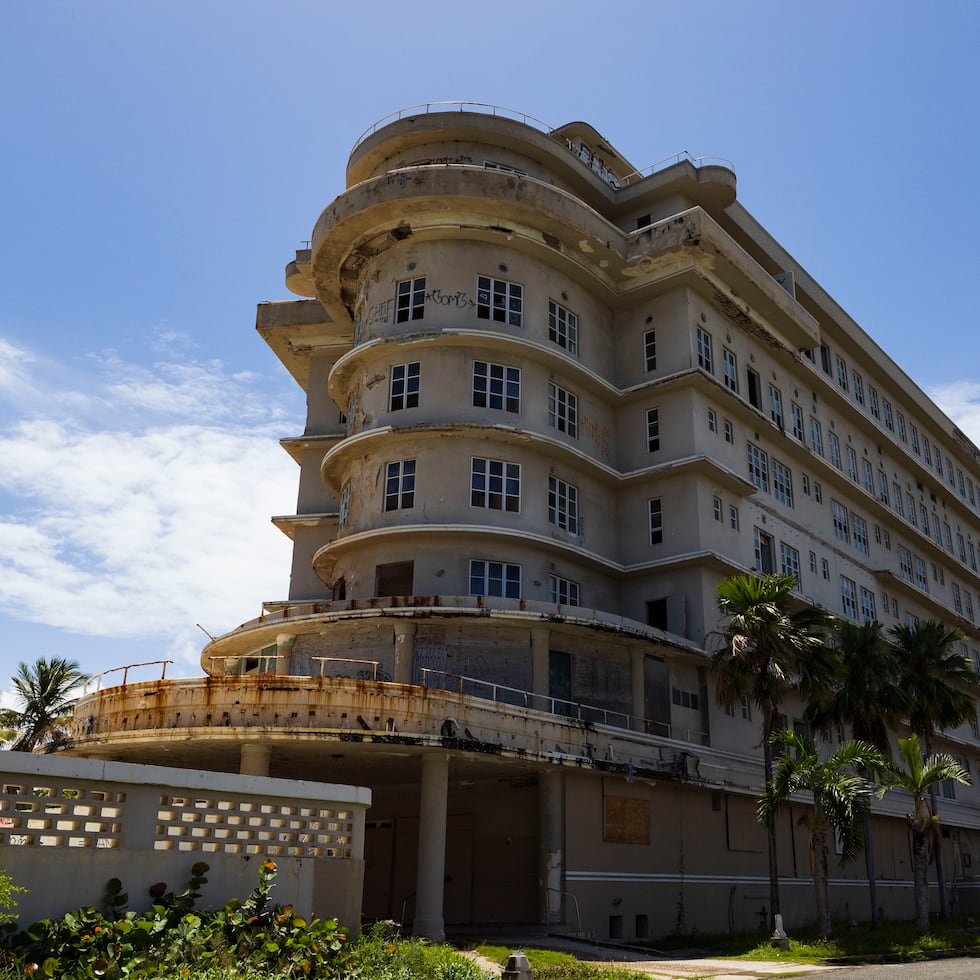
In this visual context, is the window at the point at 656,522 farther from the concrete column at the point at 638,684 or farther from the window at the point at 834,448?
the window at the point at 834,448

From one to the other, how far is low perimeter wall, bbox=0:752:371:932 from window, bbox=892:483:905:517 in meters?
49.7

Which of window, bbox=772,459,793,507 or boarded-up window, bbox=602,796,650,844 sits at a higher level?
window, bbox=772,459,793,507

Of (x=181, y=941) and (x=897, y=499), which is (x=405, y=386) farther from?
(x=897, y=499)

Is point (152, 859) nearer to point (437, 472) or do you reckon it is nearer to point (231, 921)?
point (231, 921)

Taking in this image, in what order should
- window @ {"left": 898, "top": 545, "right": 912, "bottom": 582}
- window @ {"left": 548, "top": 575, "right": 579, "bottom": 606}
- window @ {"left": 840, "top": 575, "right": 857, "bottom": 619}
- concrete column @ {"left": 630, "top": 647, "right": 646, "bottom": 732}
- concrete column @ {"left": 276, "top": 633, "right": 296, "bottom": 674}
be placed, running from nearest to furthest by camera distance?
concrete column @ {"left": 276, "top": 633, "right": 296, "bottom": 674}
concrete column @ {"left": 630, "top": 647, "right": 646, "bottom": 732}
window @ {"left": 548, "top": 575, "right": 579, "bottom": 606}
window @ {"left": 840, "top": 575, "right": 857, "bottom": 619}
window @ {"left": 898, "top": 545, "right": 912, "bottom": 582}

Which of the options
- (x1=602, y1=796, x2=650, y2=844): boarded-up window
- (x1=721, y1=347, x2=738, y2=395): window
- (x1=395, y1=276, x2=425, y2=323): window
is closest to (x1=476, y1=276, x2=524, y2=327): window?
(x1=395, y1=276, x2=425, y2=323): window

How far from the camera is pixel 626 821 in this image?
31.5 meters

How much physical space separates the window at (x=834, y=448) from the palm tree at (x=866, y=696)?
15585 millimetres

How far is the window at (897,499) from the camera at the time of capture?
2348 inches

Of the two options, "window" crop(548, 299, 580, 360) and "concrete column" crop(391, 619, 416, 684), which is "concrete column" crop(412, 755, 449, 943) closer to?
"concrete column" crop(391, 619, 416, 684)

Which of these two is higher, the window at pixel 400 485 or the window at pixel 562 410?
the window at pixel 562 410

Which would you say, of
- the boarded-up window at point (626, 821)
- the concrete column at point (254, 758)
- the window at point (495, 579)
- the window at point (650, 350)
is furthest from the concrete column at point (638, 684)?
the concrete column at point (254, 758)

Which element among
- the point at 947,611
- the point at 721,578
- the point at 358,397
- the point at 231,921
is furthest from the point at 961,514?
the point at 231,921

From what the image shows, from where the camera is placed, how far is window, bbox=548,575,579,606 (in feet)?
120
